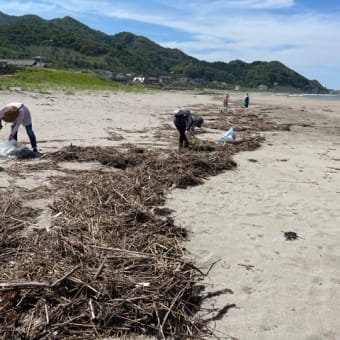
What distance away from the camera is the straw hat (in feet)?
29.7

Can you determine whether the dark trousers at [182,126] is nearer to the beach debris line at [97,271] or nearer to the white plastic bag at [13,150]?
the white plastic bag at [13,150]

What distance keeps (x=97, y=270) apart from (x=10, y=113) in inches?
258

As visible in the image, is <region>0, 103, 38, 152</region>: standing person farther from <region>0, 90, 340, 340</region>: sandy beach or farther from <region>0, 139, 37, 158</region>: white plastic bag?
<region>0, 90, 340, 340</region>: sandy beach

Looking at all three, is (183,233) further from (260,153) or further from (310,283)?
(260,153)

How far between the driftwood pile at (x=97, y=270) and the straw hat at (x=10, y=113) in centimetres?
337

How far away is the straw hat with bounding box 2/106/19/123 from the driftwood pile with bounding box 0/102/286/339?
3365 mm

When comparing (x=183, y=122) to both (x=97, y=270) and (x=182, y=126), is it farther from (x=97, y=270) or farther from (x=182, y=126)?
(x=97, y=270)

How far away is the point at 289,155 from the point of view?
1150cm

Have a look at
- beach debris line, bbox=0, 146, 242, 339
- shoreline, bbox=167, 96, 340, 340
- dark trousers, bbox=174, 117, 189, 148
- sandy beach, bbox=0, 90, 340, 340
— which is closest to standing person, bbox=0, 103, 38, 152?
sandy beach, bbox=0, 90, 340, 340

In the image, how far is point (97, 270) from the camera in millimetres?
3689

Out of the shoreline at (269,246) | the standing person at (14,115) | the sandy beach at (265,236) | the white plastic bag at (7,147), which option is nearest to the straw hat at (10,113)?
the standing person at (14,115)

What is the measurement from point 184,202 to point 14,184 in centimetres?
295

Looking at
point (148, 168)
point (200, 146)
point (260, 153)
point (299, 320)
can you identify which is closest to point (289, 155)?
point (260, 153)

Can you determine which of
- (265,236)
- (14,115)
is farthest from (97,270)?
(14,115)
